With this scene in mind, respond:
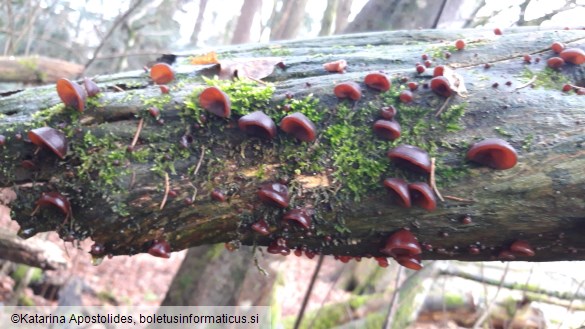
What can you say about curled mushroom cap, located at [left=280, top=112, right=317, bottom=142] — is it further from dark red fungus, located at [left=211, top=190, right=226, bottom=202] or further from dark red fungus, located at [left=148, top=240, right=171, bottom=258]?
dark red fungus, located at [left=148, top=240, right=171, bottom=258]

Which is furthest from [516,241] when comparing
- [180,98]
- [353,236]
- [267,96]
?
[180,98]

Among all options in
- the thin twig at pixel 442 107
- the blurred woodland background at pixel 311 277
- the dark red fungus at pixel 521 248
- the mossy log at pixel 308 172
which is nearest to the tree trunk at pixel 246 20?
the blurred woodland background at pixel 311 277

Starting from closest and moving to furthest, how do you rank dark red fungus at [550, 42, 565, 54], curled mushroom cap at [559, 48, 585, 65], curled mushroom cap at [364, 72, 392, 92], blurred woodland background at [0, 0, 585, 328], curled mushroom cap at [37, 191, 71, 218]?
curled mushroom cap at [37, 191, 71, 218] < curled mushroom cap at [364, 72, 392, 92] < curled mushroom cap at [559, 48, 585, 65] < dark red fungus at [550, 42, 565, 54] < blurred woodland background at [0, 0, 585, 328]

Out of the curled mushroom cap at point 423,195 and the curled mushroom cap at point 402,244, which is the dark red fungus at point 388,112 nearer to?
the curled mushroom cap at point 423,195

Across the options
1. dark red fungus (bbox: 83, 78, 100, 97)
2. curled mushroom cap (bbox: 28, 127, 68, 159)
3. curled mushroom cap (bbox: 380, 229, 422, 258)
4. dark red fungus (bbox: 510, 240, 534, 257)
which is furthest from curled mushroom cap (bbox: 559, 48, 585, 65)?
curled mushroom cap (bbox: 28, 127, 68, 159)

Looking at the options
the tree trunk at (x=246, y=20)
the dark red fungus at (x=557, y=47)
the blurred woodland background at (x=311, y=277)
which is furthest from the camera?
the tree trunk at (x=246, y=20)

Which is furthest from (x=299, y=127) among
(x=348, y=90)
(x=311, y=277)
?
(x=311, y=277)
